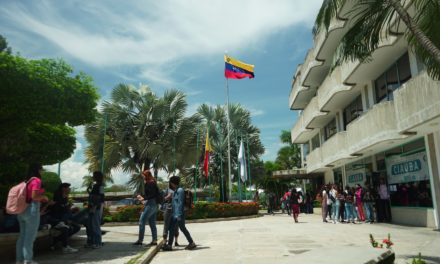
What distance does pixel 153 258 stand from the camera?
7.85m

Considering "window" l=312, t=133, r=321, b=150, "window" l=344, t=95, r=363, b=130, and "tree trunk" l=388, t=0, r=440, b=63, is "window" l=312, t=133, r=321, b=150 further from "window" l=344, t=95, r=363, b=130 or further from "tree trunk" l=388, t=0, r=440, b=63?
"tree trunk" l=388, t=0, r=440, b=63

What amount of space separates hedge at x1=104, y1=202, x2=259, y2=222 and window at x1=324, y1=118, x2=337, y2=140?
22.4 feet

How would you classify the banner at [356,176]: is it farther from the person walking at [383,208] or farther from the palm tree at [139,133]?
the palm tree at [139,133]

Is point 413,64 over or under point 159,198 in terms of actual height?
over

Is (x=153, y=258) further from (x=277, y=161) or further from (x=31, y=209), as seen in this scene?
(x=277, y=161)

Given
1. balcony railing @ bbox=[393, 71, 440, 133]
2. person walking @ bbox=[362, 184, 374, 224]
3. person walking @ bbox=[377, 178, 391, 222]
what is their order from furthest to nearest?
person walking @ bbox=[362, 184, 374, 224] → person walking @ bbox=[377, 178, 391, 222] → balcony railing @ bbox=[393, 71, 440, 133]

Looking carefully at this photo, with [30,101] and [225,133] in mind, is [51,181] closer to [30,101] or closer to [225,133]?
[30,101]

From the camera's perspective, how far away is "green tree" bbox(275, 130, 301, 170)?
2068 inches

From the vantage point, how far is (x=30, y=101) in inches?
304

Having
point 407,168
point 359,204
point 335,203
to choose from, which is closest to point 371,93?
point 407,168

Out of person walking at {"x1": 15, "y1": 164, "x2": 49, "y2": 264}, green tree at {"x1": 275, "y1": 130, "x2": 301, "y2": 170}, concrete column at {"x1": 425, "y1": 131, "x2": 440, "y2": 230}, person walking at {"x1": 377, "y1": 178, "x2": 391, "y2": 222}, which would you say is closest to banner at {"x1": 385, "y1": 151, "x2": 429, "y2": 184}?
concrete column at {"x1": 425, "y1": 131, "x2": 440, "y2": 230}

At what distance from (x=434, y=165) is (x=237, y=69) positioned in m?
15.1

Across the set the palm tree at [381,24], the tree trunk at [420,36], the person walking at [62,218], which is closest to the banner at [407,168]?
the palm tree at [381,24]

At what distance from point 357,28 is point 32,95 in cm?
740
